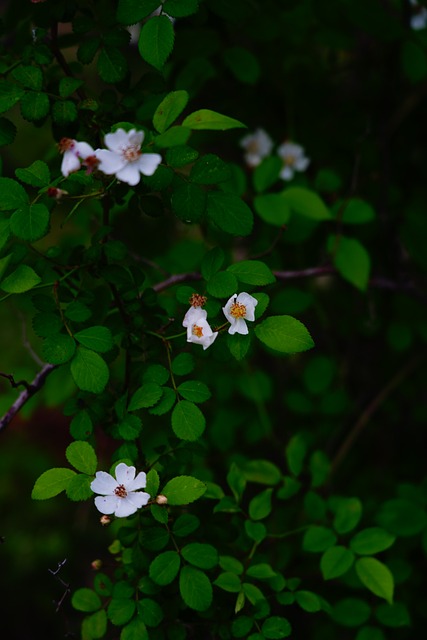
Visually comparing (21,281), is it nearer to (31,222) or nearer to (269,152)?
(31,222)

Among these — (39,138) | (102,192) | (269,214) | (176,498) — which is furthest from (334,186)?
(39,138)

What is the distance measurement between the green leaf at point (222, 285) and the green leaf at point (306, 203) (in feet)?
1.99

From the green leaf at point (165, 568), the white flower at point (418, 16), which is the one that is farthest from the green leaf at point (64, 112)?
the white flower at point (418, 16)

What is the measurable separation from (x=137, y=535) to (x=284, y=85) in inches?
55.0

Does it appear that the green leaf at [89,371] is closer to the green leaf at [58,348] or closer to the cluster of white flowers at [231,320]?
the green leaf at [58,348]

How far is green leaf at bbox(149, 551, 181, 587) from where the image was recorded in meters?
0.98

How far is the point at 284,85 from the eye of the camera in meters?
1.95

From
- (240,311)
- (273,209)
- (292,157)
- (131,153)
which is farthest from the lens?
(292,157)

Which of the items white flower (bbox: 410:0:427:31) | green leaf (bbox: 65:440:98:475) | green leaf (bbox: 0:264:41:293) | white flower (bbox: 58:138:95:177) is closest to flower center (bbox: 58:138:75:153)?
white flower (bbox: 58:138:95:177)

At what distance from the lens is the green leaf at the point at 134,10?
3.28ft

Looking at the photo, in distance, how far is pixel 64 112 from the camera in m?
1.02

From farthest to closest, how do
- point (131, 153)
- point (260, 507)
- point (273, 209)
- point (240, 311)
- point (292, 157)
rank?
point (292, 157), point (273, 209), point (260, 507), point (240, 311), point (131, 153)

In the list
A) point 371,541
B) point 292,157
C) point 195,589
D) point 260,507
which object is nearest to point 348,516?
point 371,541

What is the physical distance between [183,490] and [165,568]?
4.9 inches
